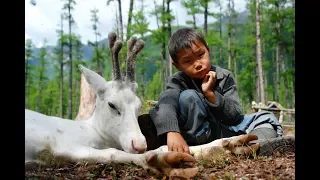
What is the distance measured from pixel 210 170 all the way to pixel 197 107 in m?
0.69

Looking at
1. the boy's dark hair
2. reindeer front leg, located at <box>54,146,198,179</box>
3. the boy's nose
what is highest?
the boy's dark hair

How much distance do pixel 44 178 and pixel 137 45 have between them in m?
1.33

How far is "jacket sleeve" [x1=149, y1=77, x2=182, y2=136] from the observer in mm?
2513

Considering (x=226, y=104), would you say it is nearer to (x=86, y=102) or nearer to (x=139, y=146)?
(x=139, y=146)

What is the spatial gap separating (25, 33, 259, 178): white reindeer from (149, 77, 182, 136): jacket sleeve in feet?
0.48

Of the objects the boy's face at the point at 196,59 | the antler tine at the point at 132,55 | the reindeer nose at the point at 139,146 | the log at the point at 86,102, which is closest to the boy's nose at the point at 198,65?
the boy's face at the point at 196,59

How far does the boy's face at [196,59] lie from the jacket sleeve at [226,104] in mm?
198

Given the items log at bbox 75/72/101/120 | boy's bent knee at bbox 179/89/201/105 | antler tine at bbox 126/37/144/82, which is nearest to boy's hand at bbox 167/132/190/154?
boy's bent knee at bbox 179/89/201/105

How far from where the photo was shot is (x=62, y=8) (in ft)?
83.4

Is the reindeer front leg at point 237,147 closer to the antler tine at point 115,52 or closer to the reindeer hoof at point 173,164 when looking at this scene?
the reindeer hoof at point 173,164

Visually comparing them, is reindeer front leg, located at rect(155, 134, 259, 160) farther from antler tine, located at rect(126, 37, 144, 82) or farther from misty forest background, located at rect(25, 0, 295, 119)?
misty forest background, located at rect(25, 0, 295, 119)

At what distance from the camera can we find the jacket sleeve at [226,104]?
2633 mm

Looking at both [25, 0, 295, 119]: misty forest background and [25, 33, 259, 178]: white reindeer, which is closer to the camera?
[25, 33, 259, 178]: white reindeer
